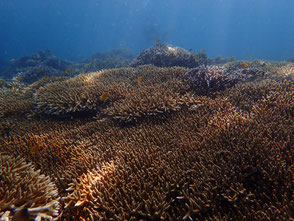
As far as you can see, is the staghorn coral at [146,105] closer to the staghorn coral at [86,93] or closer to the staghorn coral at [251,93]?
the staghorn coral at [86,93]

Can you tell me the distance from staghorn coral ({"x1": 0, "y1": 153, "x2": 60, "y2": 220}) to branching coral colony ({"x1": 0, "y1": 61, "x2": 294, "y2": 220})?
1 cm

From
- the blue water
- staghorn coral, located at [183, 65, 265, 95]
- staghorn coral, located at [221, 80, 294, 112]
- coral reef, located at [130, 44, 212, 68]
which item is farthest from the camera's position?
the blue water

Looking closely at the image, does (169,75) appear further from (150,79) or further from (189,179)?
(189,179)

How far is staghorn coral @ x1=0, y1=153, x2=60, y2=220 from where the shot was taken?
192cm

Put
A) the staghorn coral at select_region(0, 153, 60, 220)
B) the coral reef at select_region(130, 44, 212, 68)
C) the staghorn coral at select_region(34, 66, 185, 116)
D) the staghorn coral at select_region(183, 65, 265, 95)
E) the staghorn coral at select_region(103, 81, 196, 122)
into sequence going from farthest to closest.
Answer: the coral reef at select_region(130, 44, 212, 68) → the staghorn coral at select_region(183, 65, 265, 95) → the staghorn coral at select_region(34, 66, 185, 116) → the staghorn coral at select_region(103, 81, 196, 122) → the staghorn coral at select_region(0, 153, 60, 220)

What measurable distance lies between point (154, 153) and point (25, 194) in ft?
6.61

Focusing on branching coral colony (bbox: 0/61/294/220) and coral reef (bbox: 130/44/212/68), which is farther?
coral reef (bbox: 130/44/212/68)

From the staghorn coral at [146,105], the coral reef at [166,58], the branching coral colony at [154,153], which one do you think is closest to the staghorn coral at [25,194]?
the branching coral colony at [154,153]

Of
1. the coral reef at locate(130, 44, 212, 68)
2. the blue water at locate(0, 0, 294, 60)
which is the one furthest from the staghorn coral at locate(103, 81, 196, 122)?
the blue water at locate(0, 0, 294, 60)

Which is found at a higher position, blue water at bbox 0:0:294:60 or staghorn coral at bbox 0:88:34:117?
blue water at bbox 0:0:294:60

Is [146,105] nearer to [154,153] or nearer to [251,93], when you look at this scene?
[154,153]

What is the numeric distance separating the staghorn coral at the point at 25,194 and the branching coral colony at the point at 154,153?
1 cm

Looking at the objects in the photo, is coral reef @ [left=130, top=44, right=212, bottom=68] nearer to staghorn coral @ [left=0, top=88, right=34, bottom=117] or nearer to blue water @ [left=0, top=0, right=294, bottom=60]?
staghorn coral @ [left=0, top=88, right=34, bottom=117]

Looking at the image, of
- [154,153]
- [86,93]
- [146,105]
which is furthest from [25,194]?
[86,93]
